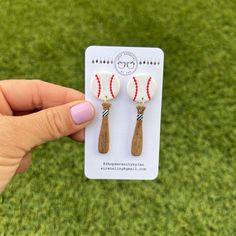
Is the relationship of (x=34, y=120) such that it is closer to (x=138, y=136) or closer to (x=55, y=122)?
(x=55, y=122)

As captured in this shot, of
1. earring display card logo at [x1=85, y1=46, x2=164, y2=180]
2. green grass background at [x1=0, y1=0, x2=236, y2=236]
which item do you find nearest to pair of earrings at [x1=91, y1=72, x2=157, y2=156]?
earring display card logo at [x1=85, y1=46, x2=164, y2=180]

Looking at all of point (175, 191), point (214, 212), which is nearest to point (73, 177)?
point (175, 191)

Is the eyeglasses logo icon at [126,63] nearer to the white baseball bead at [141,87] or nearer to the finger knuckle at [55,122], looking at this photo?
the white baseball bead at [141,87]

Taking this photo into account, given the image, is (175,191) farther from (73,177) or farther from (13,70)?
(13,70)

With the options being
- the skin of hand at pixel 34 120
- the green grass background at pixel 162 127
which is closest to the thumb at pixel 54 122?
the skin of hand at pixel 34 120

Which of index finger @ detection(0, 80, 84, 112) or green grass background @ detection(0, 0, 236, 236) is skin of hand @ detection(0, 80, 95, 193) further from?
green grass background @ detection(0, 0, 236, 236)

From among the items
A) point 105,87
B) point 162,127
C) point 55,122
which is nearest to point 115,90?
point 105,87

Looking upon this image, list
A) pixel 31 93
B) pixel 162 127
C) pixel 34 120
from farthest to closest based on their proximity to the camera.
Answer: pixel 162 127
pixel 31 93
pixel 34 120
